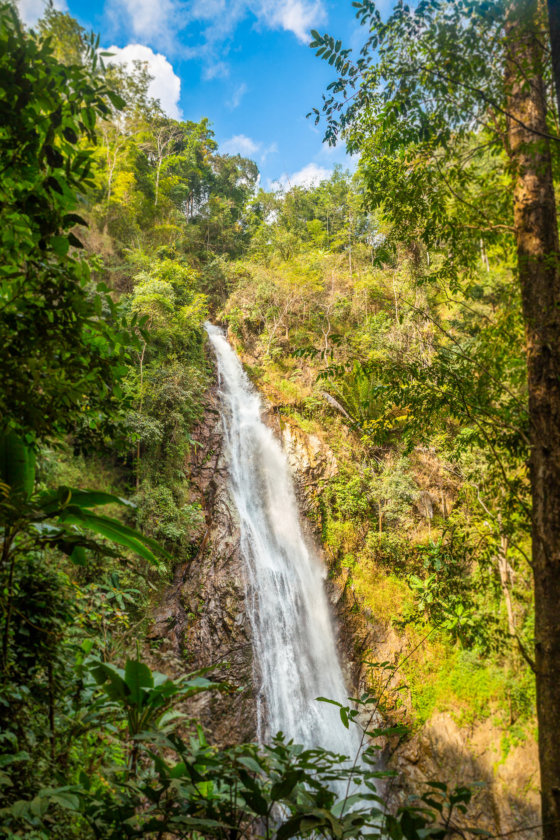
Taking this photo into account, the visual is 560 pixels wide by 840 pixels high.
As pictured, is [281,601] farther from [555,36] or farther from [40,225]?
[555,36]

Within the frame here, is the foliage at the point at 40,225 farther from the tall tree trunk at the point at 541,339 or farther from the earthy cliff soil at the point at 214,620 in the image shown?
the earthy cliff soil at the point at 214,620

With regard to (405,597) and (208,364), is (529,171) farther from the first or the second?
(208,364)

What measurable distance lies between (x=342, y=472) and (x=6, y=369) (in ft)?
34.1

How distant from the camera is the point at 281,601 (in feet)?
30.0

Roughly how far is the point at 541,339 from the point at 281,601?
8.17m

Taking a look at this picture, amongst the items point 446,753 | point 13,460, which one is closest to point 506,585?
point 446,753

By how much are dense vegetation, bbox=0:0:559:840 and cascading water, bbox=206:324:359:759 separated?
0.90 m

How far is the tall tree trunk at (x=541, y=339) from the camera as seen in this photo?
6.80ft

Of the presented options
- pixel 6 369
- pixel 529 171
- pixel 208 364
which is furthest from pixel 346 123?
pixel 208 364

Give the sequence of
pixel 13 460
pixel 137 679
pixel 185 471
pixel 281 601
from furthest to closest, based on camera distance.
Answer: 1. pixel 185 471
2. pixel 281 601
3. pixel 13 460
4. pixel 137 679

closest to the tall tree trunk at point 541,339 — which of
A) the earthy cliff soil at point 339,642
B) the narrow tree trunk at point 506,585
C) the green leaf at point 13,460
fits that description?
the green leaf at point 13,460

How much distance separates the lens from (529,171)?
262 cm

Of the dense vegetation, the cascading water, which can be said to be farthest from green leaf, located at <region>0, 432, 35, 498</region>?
the cascading water

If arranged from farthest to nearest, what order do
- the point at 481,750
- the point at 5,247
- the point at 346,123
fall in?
1. the point at 481,750
2. the point at 346,123
3. the point at 5,247
